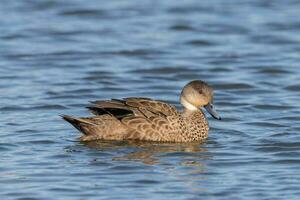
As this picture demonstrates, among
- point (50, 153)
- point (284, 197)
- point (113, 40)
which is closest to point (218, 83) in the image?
point (113, 40)

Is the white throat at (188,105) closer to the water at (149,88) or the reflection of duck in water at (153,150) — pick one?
the water at (149,88)

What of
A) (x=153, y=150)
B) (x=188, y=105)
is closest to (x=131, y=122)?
(x=153, y=150)

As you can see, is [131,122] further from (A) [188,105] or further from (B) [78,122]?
(A) [188,105]

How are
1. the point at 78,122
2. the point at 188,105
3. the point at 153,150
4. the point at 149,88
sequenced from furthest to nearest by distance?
the point at 149,88 < the point at 188,105 < the point at 78,122 < the point at 153,150

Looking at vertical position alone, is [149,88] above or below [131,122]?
below

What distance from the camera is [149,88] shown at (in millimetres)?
15609

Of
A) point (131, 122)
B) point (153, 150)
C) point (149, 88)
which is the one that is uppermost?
point (131, 122)

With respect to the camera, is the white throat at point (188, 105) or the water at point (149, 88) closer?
the water at point (149, 88)

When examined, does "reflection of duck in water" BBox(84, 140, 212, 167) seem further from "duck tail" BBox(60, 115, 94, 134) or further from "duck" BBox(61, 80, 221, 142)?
"duck tail" BBox(60, 115, 94, 134)

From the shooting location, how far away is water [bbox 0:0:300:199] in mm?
10227

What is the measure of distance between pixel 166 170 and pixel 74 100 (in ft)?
13.9

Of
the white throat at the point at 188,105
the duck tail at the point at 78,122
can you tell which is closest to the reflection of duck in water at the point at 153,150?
the duck tail at the point at 78,122

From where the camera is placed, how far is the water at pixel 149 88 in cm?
1023

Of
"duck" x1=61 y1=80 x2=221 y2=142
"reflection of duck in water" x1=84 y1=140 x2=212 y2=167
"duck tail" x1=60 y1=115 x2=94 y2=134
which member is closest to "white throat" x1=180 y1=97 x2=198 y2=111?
"duck" x1=61 y1=80 x2=221 y2=142
